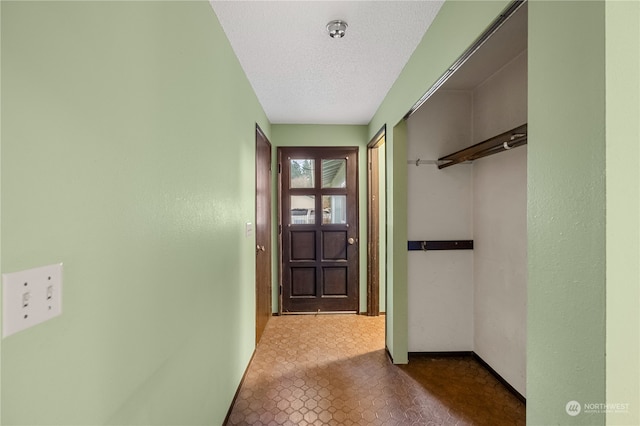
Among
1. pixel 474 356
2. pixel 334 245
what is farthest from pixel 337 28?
pixel 474 356

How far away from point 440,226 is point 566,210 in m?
1.87

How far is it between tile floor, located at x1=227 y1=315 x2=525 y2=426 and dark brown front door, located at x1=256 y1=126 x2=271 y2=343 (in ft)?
1.17

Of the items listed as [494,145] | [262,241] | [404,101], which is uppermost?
[404,101]

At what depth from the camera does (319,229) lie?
3.66 meters

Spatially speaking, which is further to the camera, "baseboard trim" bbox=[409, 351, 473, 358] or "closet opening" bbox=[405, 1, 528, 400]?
"baseboard trim" bbox=[409, 351, 473, 358]

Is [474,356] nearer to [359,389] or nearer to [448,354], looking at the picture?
Result: [448,354]

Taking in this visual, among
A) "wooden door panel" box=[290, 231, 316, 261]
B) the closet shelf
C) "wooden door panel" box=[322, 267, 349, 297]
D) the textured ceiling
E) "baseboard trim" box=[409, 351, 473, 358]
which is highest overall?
the textured ceiling

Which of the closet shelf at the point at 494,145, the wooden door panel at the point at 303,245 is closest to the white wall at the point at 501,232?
the closet shelf at the point at 494,145

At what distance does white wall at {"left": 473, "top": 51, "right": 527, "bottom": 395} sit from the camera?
6.56 feet

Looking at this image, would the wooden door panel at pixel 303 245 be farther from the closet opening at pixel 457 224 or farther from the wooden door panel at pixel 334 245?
the closet opening at pixel 457 224

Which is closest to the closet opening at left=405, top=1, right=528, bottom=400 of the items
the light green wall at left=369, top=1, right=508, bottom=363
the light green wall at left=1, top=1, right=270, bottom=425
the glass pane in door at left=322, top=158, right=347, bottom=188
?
the light green wall at left=369, top=1, right=508, bottom=363

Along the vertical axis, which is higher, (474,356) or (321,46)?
(321,46)

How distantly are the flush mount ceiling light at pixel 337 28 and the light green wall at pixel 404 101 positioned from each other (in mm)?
513

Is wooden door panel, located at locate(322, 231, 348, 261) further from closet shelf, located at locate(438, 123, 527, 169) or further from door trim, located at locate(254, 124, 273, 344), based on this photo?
closet shelf, located at locate(438, 123, 527, 169)
